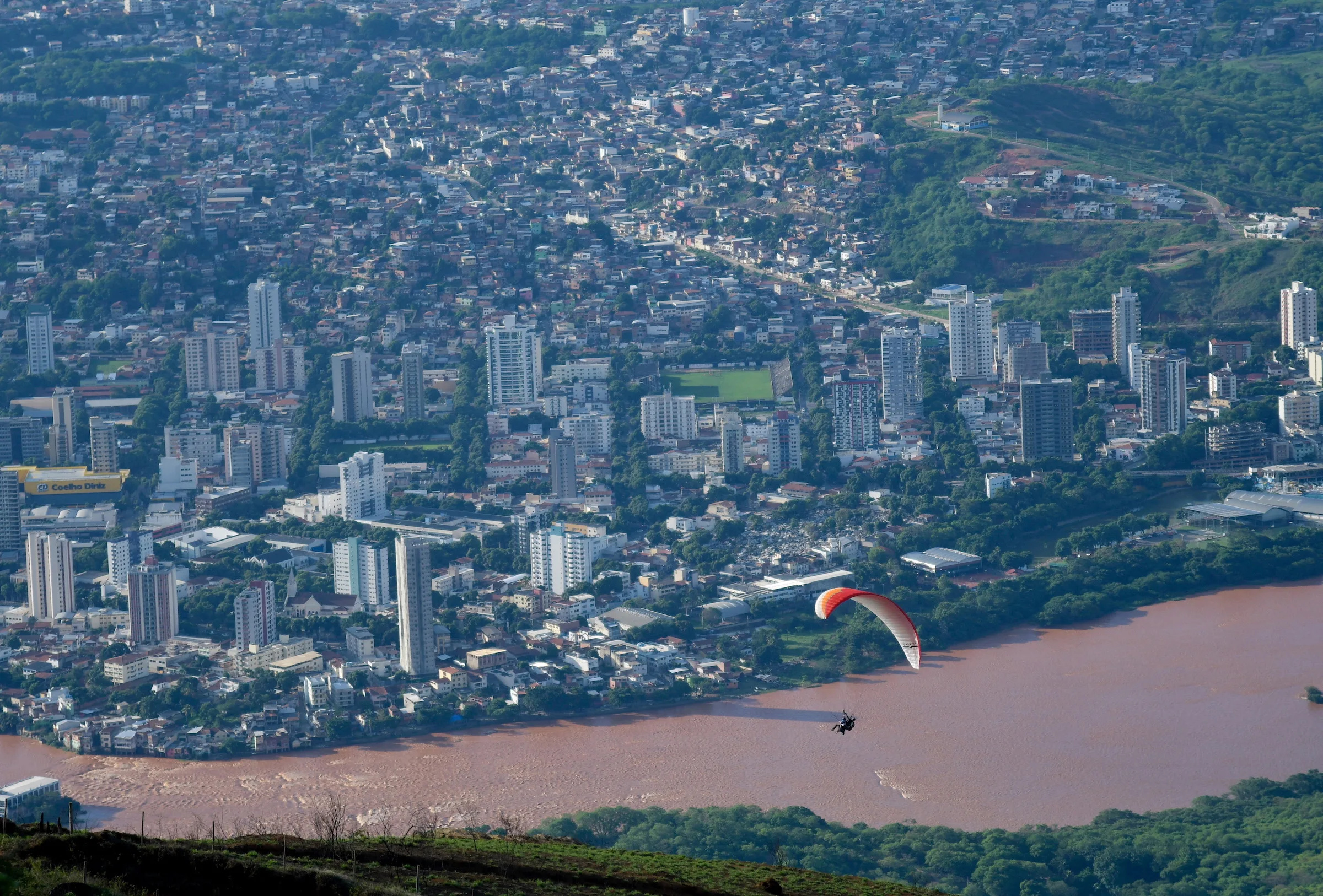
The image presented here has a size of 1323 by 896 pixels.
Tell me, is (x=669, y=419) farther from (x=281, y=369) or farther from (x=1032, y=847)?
(x=1032, y=847)

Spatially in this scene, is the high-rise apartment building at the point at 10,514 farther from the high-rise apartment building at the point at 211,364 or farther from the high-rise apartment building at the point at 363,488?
the high-rise apartment building at the point at 211,364

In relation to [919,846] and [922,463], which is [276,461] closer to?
[922,463]

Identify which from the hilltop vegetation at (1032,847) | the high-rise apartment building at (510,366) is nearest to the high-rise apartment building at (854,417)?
the high-rise apartment building at (510,366)

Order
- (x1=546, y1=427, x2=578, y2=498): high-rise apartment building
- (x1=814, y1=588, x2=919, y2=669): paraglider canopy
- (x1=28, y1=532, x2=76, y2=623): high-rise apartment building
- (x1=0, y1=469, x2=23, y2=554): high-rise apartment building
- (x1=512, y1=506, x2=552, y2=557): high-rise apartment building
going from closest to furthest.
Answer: (x1=814, y1=588, x2=919, y2=669): paraglider canopy → (x1=28, y1=532, x2=76, y2=623): high-rise apartment building → (x1=512, y1=506, x2=552, y2=557): high-rise apartment building → (x1=0, y1=469, x2=23, y2=554): high-rise apartment building → (x1=546, y1=427, x2=578, y2=498): high-rise apartment building

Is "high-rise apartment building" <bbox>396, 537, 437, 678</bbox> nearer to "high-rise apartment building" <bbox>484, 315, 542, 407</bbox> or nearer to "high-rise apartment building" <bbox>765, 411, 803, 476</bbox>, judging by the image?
"high-rise apartment building" <bbox>765, 411, 803, 476</bbox>

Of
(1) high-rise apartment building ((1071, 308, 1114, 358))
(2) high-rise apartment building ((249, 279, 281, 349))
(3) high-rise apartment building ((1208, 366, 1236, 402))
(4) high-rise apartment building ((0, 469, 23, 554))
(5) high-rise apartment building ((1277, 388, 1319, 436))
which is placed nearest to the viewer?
(4) high-rise apartment building ((0, 469, 23, 554))

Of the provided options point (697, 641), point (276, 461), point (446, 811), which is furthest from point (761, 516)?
point (446, 811)

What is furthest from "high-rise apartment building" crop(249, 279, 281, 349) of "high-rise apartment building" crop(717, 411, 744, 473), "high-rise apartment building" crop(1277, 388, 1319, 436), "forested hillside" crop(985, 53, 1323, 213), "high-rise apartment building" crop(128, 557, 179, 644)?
"high-rise apartment building" crop(1277, 388, 1319, 436)
